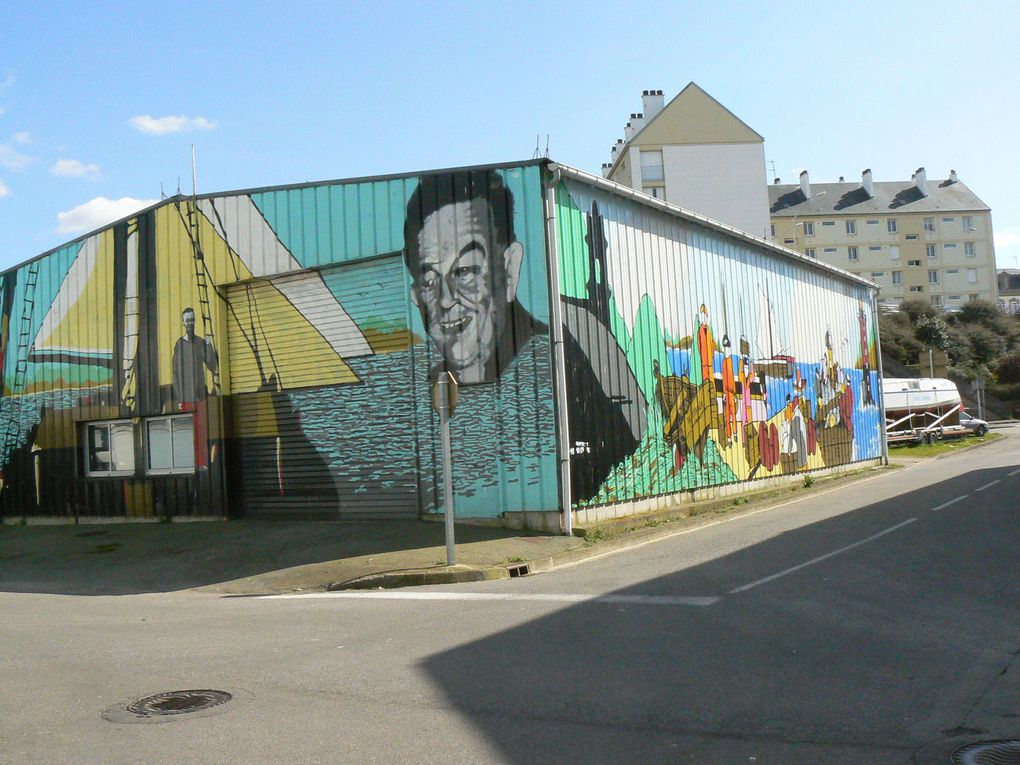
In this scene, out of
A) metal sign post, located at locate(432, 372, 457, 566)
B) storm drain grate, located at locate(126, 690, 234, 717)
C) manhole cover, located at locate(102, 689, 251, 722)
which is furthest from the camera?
metal sign post, located at locate(432, 372, 457, 566)

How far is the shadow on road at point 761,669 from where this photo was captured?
5.06m

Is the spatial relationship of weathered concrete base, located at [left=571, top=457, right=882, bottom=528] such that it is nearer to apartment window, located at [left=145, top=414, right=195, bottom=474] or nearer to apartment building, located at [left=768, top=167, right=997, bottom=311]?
apartment window, located at [left=145, top=414, right=195, bottom=474]

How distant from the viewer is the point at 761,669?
6.46 meters

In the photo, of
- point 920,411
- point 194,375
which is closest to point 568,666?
point 194,375

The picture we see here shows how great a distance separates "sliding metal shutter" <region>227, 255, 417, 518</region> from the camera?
16922 millimetres

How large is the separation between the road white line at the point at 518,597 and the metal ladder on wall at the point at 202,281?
27.4 ft

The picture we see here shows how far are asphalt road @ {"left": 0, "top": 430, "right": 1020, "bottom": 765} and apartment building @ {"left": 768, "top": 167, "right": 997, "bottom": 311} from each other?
242 feet

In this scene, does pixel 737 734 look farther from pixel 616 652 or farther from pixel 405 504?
pixel 405 504

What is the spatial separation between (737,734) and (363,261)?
1331cm

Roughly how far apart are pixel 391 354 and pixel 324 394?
1707 mm

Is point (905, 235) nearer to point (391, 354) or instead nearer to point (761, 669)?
point (391, 354)

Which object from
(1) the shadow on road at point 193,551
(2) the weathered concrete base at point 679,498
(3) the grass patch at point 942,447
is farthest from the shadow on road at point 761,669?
(3) the grass patch at point 942,447

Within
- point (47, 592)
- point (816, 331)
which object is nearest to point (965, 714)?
point (47, 592)

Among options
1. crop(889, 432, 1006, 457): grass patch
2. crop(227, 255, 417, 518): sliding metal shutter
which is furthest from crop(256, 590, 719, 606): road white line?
crop(889, 432, 1006, 457): grass patch
